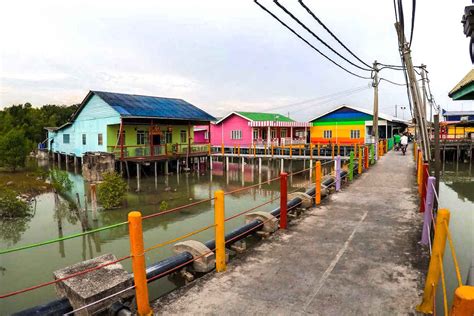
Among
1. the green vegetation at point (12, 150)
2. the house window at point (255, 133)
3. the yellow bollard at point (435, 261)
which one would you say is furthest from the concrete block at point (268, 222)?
the house window at point (255, 133)

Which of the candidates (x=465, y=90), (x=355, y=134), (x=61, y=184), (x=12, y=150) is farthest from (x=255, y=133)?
(x=465, y=90)

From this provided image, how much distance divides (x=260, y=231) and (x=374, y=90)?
20.0m

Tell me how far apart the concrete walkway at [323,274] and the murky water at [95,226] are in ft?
7.74

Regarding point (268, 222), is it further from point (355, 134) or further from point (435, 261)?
point (355, 134)

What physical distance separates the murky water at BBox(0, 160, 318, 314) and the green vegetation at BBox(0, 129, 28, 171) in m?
8.38

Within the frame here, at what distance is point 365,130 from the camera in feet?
103

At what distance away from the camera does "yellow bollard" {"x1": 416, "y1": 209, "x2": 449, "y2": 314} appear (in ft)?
10.4

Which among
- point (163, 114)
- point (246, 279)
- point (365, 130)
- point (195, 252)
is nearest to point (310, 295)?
point (246, 279)

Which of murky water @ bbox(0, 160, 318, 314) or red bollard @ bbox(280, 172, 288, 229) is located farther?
murky water @ bbox(0, 160, 318, 314)

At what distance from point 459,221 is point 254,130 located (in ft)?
77.9

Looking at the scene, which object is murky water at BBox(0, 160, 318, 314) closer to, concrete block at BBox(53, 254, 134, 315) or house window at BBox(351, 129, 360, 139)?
concrete block at BBox(53, 254, 134, 315)

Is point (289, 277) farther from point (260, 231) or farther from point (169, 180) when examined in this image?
point (169, 180)

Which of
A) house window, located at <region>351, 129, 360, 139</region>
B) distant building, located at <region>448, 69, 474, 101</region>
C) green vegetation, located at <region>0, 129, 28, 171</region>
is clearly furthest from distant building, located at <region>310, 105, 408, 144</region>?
green vegetation, located at <region>0, 129, 28, 171</region>

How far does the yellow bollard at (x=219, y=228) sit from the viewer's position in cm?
431
